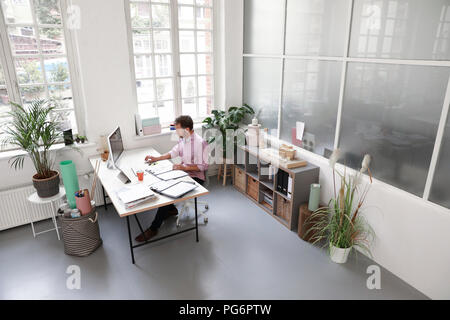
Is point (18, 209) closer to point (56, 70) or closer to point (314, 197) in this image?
point (56, 70)

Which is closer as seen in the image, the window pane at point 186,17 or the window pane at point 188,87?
the window pane at point 186,17

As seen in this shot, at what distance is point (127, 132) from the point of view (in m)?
4.49

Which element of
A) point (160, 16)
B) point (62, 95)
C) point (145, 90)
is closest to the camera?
point (62, 95)

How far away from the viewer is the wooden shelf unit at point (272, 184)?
12.4 ft

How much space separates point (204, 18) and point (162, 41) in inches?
30.8

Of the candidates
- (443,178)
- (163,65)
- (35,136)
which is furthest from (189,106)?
(443,178)

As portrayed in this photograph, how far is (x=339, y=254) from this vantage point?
10.9ft

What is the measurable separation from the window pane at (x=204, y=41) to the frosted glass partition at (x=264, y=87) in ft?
2.04

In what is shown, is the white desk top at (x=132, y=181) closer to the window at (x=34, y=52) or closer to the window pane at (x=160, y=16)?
the window at (x=34, y=52)

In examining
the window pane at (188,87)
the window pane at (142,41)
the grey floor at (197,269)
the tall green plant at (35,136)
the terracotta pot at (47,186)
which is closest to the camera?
the grey floor at (197,269)

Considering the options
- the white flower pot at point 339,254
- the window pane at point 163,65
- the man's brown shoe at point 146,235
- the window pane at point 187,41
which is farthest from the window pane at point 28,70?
the white flower pot at point 339,254
